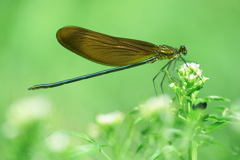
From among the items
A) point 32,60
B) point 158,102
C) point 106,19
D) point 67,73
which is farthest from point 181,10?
point 158,102

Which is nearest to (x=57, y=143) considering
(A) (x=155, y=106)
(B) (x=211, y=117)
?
(A) (x=155, y=106)

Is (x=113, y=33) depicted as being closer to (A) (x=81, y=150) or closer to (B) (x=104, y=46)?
(B) (x=104, y=46)

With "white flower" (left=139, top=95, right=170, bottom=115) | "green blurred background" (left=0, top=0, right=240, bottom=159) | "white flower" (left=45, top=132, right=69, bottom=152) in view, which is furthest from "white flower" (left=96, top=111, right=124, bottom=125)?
"green blurred background" (left=0, top=0, right=240, bottom=159)

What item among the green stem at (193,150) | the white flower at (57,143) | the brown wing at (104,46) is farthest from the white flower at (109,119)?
the brown wing at (104,46)

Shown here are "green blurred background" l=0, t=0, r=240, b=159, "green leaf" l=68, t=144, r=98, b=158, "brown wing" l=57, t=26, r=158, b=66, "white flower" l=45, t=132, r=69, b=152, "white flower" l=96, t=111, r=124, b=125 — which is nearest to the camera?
"green leaf" l=68, t=144, r=98, b=158

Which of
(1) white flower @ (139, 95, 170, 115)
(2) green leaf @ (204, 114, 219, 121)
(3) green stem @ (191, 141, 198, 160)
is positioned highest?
(1) white flower @ (139, 95, 170, 115)

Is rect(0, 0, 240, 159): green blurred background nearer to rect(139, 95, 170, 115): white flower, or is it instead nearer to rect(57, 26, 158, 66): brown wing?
rect(57, 26, 158, 66): brown wing
